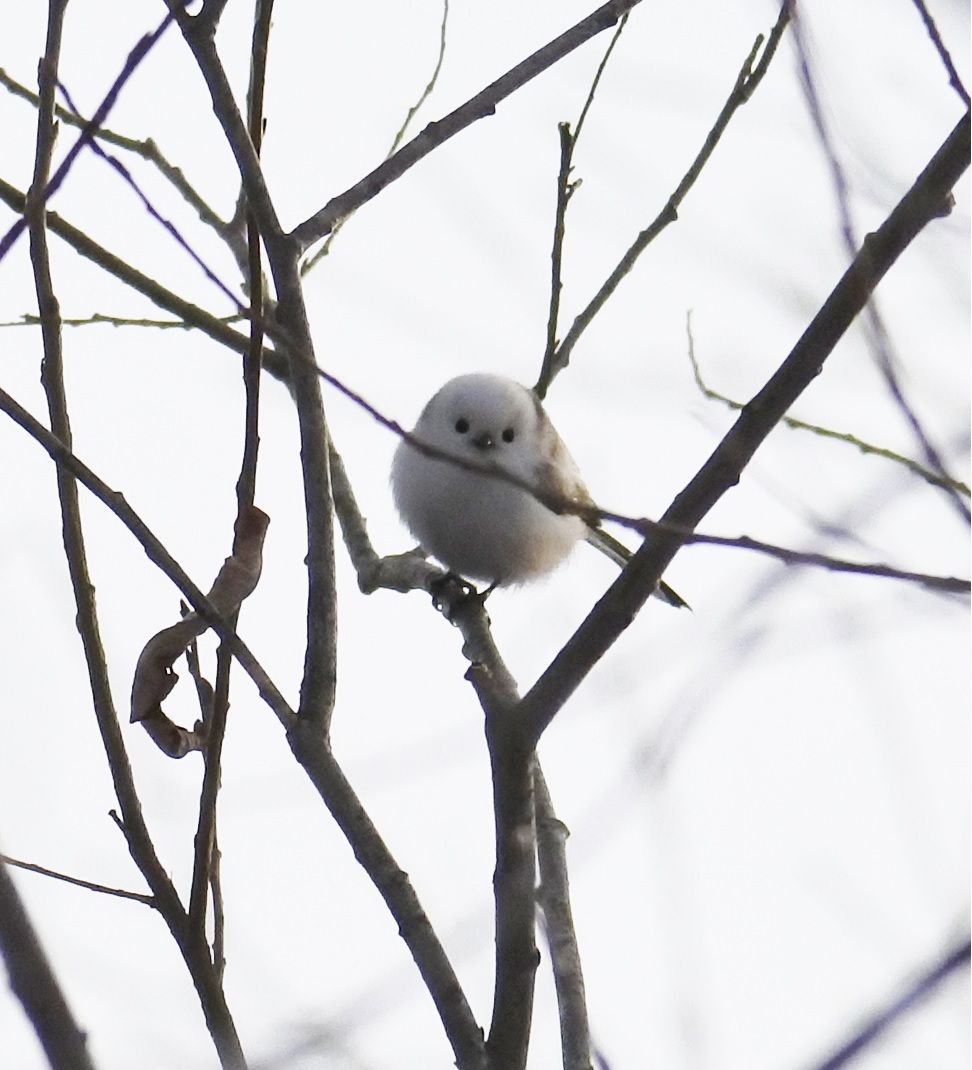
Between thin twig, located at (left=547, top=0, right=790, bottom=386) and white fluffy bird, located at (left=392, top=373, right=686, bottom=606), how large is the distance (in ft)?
1.80

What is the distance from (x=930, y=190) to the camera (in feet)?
5.37

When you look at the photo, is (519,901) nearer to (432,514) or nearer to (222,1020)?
(222,1020)

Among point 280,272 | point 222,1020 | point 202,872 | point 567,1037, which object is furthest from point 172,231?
point 567,1037

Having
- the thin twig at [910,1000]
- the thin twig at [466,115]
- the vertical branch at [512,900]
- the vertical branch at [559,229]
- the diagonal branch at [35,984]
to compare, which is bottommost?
the thin twig at [910,1000]

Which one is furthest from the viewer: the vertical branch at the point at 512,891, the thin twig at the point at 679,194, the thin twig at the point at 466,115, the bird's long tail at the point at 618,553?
the bird's long tail at the point at 618,553

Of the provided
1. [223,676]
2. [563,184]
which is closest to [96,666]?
[223,676]

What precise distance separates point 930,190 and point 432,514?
8.20 ft

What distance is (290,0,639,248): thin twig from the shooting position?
240 centimetres

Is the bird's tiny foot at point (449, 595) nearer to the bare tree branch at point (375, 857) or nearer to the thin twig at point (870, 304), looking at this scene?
the bare tree branch at point (375, 857)

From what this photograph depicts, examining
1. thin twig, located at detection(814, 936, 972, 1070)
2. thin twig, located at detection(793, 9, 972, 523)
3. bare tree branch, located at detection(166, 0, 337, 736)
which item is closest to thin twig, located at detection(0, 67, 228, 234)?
bare tree branch, located at detection(166, 0, 337, 736)

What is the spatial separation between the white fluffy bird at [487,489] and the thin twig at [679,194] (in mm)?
547

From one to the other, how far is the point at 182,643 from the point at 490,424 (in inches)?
82.5

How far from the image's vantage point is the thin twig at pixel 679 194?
9.89ft

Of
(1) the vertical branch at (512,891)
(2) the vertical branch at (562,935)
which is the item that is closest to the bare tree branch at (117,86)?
(1) the vertical branch at (512,891)
